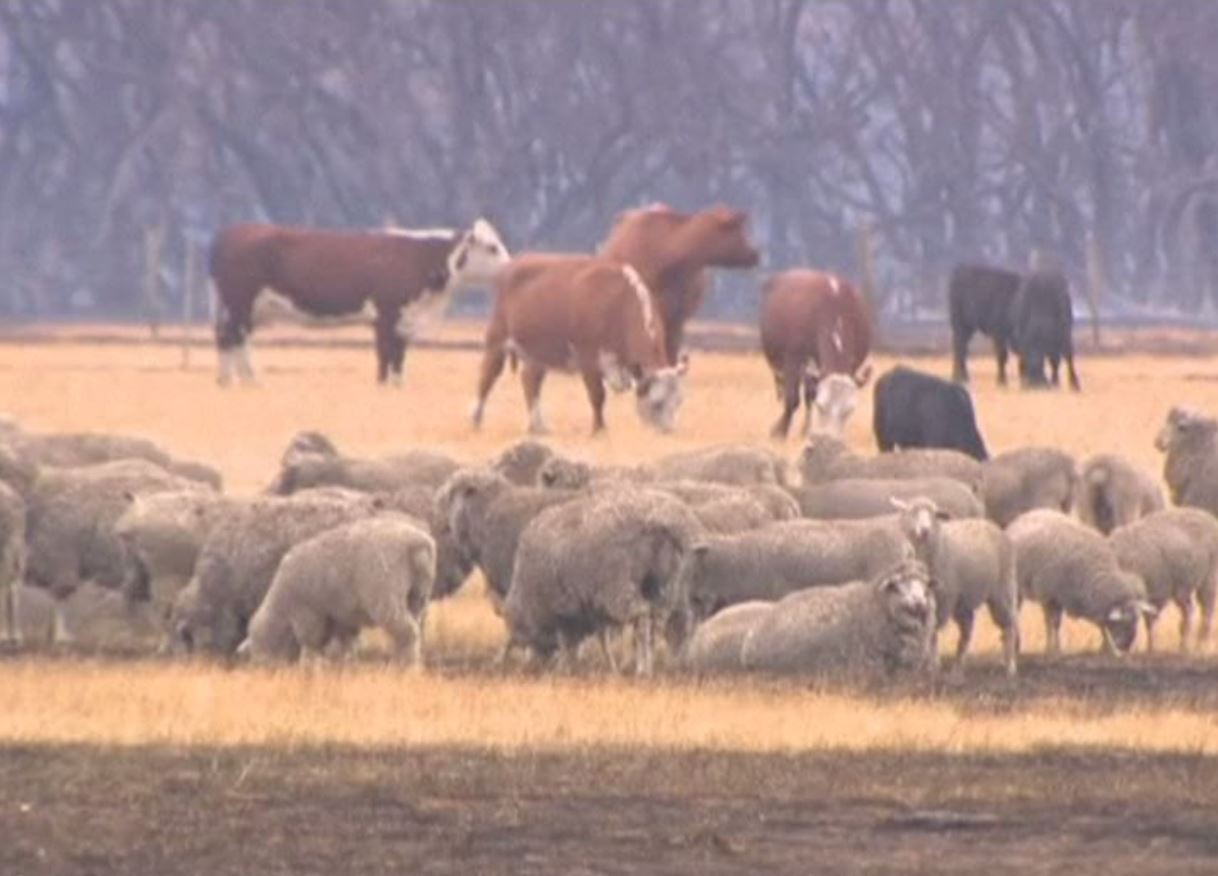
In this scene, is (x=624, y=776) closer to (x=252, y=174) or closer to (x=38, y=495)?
(x=38, y=495)

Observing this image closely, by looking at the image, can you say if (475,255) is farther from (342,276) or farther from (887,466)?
(887,466)

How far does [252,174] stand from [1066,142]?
14.9 meters

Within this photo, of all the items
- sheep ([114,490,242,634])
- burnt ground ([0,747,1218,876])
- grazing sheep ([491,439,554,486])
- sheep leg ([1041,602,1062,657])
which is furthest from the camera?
grazing sheep ([491,439,554,486])

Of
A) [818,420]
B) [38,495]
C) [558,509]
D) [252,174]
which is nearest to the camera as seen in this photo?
[558,509]

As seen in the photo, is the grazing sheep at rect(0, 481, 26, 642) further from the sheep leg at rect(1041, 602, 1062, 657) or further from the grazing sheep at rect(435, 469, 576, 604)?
the sheep leg at rect(1041, 602, 1062, 657)

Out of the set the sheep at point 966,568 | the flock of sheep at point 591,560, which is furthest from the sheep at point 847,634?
the sheep at point 966,568

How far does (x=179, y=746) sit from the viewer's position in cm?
1778

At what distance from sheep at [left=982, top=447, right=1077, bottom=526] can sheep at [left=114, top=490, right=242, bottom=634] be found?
619 cm

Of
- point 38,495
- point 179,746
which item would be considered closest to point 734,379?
point 38,495

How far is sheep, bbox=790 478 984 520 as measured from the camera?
81.5ft

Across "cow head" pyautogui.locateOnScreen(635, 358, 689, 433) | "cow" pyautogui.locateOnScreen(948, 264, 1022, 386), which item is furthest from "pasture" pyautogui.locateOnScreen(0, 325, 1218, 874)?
"cow" pyautogui.locateOnScreen(948, 264, 1022, 386)

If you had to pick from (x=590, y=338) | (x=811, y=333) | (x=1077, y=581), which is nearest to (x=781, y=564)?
(x=1077, y=581)

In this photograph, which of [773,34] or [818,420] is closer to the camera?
[818,420]

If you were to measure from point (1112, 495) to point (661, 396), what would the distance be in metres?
12.8
